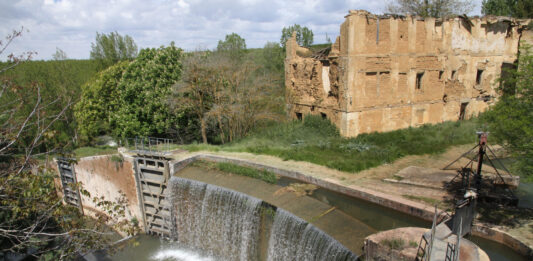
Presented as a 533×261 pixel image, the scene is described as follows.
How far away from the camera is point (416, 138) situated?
17719 mm

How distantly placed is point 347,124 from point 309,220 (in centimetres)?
948

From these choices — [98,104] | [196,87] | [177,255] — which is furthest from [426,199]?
[98,104]

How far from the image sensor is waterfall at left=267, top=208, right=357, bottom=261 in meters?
8.23

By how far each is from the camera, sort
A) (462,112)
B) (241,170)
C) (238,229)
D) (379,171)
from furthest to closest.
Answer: (462,112), (241,170), (379,171), (238,229)

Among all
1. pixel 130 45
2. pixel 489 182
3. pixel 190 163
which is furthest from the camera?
pixel 130 45

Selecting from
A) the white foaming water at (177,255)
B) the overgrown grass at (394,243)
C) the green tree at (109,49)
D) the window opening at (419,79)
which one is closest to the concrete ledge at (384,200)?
the overgrown grass at (394,243)

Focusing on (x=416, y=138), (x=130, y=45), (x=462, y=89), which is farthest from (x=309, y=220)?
(x=130, y=45)

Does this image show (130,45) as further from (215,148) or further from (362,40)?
(362,40)

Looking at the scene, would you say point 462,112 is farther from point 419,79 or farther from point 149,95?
point 149,95

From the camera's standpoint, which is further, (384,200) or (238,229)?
(238,229)

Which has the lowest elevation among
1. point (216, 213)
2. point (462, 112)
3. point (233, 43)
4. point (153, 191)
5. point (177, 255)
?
point (177, 255)

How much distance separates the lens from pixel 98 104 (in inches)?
917

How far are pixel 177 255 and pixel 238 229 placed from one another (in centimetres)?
441

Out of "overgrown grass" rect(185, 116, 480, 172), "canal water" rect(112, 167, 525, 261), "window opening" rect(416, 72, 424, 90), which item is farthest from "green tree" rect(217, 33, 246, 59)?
"canal water" rect(112, 167, 525, 261)
